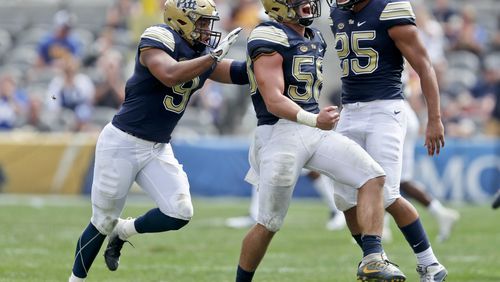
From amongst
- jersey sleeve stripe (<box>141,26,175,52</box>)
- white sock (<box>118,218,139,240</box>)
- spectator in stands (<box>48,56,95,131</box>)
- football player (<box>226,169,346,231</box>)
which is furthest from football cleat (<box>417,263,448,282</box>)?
spectator in stands (<box>48,56,95,131</box>)

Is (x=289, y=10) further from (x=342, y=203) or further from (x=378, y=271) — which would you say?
(x=378, y=271)

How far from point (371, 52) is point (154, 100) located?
141 cm

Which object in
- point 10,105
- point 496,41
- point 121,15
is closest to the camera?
point 10,105

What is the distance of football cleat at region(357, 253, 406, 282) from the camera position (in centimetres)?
618

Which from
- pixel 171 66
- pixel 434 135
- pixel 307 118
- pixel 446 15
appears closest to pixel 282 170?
pixel 307 118

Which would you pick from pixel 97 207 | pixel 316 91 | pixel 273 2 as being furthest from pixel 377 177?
pixel 97 207

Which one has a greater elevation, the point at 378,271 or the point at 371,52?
the point at 371,52

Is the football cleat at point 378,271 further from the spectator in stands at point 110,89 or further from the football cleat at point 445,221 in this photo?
the spectator in stands at point 110,89

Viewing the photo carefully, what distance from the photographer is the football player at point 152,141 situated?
6840 mm

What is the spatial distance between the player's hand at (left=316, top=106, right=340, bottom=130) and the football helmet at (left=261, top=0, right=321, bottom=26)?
76 cm

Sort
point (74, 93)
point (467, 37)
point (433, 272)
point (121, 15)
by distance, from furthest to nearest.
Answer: point (121, 15) < point (467, 37) < point (74, 93) < point (433, 272)

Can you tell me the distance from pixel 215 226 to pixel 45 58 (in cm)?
718

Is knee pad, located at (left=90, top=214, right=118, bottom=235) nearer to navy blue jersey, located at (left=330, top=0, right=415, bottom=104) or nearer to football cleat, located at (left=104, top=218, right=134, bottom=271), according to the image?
football cleat, located at (left=104, top=218, right=134, bottom=271)

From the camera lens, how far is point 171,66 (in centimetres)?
657
